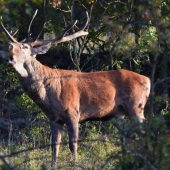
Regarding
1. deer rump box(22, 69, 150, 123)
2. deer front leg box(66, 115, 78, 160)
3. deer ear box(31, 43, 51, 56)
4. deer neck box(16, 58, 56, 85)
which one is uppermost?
deer ear box(31, 43, 51, 56)

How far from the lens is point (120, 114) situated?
5469 millimetres

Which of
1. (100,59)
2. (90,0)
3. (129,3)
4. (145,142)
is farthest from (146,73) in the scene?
(145,142)

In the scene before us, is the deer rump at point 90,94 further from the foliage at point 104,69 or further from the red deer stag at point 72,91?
the foliage at point 104,69

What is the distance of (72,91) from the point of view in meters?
5.09

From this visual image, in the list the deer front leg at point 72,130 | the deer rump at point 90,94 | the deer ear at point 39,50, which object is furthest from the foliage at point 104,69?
the deer ear at point 39,50

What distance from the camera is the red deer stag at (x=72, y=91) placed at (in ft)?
16.0

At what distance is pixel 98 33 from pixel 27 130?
3.07 metres

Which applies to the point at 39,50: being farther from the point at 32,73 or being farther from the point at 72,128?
the point at 72,128

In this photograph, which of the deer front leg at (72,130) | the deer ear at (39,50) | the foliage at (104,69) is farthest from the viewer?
the deer ear at (39,50)

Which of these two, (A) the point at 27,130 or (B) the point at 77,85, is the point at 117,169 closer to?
(B) the point at 77,85

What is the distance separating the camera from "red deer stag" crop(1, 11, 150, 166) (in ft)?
16.0

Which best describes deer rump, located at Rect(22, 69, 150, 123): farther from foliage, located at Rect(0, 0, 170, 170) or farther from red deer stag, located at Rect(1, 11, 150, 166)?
foliage, located at Rect(0, 0, 170, 170)

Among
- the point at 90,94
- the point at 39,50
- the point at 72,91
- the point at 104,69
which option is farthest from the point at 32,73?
the point at 104,69

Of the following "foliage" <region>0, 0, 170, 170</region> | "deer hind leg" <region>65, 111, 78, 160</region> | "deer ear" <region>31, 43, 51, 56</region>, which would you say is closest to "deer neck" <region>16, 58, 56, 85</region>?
"deer ear" <region>31, 43, 51, 56</region>
